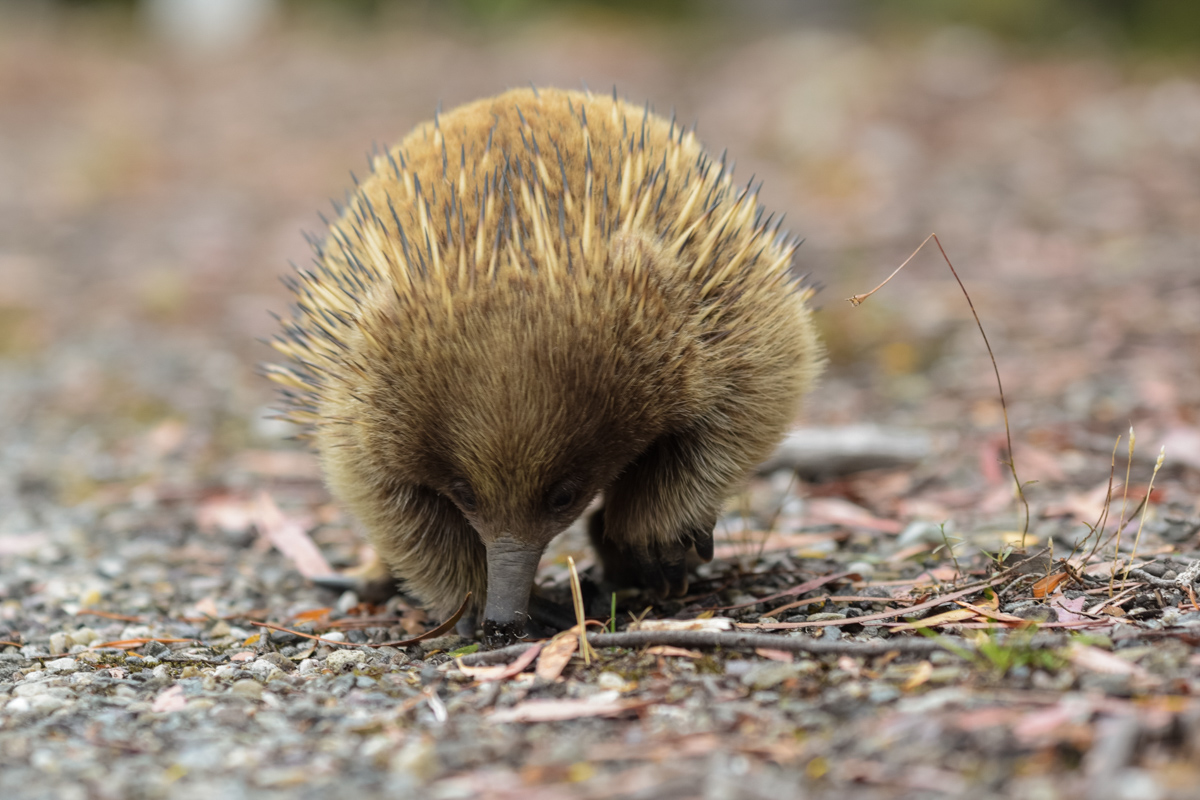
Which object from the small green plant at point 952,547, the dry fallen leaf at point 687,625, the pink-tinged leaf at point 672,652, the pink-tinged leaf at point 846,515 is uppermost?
the pink-tinged leaf at point 846,515

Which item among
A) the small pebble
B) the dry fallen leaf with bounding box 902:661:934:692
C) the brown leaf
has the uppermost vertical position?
the brown leaf

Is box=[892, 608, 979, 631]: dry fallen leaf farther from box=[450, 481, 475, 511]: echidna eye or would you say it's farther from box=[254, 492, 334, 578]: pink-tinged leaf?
box=[254, 492, 334, 578]: pink-tinged leaf

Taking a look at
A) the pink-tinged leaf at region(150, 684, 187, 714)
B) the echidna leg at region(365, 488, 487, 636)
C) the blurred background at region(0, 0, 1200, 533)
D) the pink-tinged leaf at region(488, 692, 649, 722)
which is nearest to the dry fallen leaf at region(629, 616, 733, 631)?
the pink-tinged leaf at region(488, 692, 649, 722)

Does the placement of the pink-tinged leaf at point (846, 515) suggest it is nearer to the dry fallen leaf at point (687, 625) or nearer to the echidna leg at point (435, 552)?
the dry fallen leaf at point (687, 625)

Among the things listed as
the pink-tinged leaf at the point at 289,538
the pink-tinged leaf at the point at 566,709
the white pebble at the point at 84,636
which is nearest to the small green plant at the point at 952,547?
the pink-tinged leaf at the point at 566,709

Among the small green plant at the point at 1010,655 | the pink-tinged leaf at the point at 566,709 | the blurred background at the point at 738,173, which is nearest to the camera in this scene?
the small green plant at the point at 1010,655

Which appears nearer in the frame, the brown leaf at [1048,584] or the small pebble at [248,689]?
the small pebble at [248,689]

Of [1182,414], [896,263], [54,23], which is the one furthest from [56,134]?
[1182,414]

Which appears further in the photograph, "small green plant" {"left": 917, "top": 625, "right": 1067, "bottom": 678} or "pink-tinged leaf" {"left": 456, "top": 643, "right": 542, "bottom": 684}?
"pink-tinged leaf" {"left": 456, "top": 643, "right": 542, "bottom": 684}

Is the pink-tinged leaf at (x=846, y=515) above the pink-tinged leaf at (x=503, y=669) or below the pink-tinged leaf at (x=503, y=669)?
above
